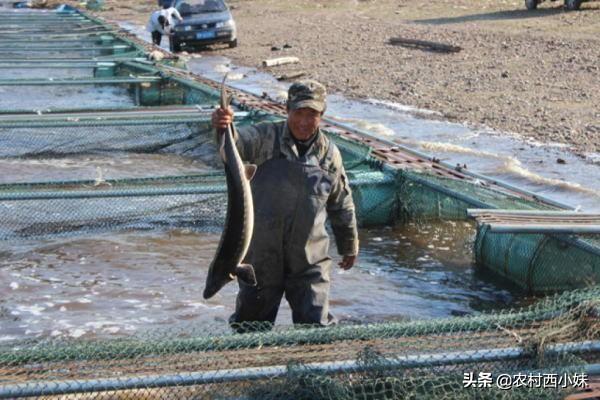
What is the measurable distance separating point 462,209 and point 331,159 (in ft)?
12.2

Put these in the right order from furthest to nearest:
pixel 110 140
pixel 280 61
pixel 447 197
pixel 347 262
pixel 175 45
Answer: pixel 175 45 < pixel 280 61 < pixel 110 140 < pixel 447 197 < pixel 347 262

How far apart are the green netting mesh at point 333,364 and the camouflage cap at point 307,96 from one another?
4.04 feet

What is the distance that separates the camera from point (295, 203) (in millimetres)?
5715

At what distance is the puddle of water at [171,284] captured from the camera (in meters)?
7.91

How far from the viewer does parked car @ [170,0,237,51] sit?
27.3 metres

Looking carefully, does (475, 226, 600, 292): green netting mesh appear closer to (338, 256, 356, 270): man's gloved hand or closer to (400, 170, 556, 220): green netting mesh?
(400, 170, 556, 220): green netting mesh

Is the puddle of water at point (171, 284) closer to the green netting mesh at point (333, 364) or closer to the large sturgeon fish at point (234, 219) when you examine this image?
the large sturgeon fish at point (234, 219)

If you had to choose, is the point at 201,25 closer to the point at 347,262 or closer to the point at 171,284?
the point at 171,284

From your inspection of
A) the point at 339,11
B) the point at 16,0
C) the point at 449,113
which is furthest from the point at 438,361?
the point at 16,0

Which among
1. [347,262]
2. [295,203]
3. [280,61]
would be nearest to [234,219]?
[295,203]

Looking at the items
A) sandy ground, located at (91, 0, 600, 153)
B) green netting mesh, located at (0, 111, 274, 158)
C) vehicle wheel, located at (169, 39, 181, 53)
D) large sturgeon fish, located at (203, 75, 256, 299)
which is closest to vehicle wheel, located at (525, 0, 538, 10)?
sandy ground, located at (91, 0, 600, 153)

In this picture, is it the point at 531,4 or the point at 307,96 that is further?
the point at 531,4

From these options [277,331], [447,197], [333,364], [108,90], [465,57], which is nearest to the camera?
[333,364]

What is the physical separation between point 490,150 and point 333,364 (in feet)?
31.4
